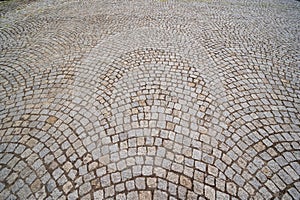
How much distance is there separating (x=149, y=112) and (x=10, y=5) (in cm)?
1092

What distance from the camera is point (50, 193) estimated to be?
9.12 feet

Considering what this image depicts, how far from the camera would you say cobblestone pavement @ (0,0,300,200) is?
293cm

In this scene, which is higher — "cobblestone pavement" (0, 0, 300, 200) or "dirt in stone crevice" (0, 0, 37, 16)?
"dirt in stone crevice" (0, 0, 37, 16)

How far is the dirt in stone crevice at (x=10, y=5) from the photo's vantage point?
31.2 feet

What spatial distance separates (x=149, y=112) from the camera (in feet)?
13.1

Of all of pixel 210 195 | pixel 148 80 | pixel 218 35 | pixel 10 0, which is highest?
pixel 10 0

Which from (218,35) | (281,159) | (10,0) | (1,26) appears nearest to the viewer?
(281,159)

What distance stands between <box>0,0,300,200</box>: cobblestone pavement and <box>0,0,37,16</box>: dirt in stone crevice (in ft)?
8.89

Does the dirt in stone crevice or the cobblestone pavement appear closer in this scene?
the cobblestone pavement

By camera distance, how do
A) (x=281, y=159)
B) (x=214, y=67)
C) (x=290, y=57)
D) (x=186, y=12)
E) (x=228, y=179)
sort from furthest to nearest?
(x=186, y=12), (x=290, y=57), (x=214, y=67), (x=281, y=159), (x=228, y=179)

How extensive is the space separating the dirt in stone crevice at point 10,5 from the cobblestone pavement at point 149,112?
2.71 meters

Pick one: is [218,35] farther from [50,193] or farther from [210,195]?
[50,193]

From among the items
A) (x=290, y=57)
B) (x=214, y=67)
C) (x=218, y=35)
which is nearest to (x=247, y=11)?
(x=218, y=35)

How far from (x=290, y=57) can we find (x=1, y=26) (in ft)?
35.0
